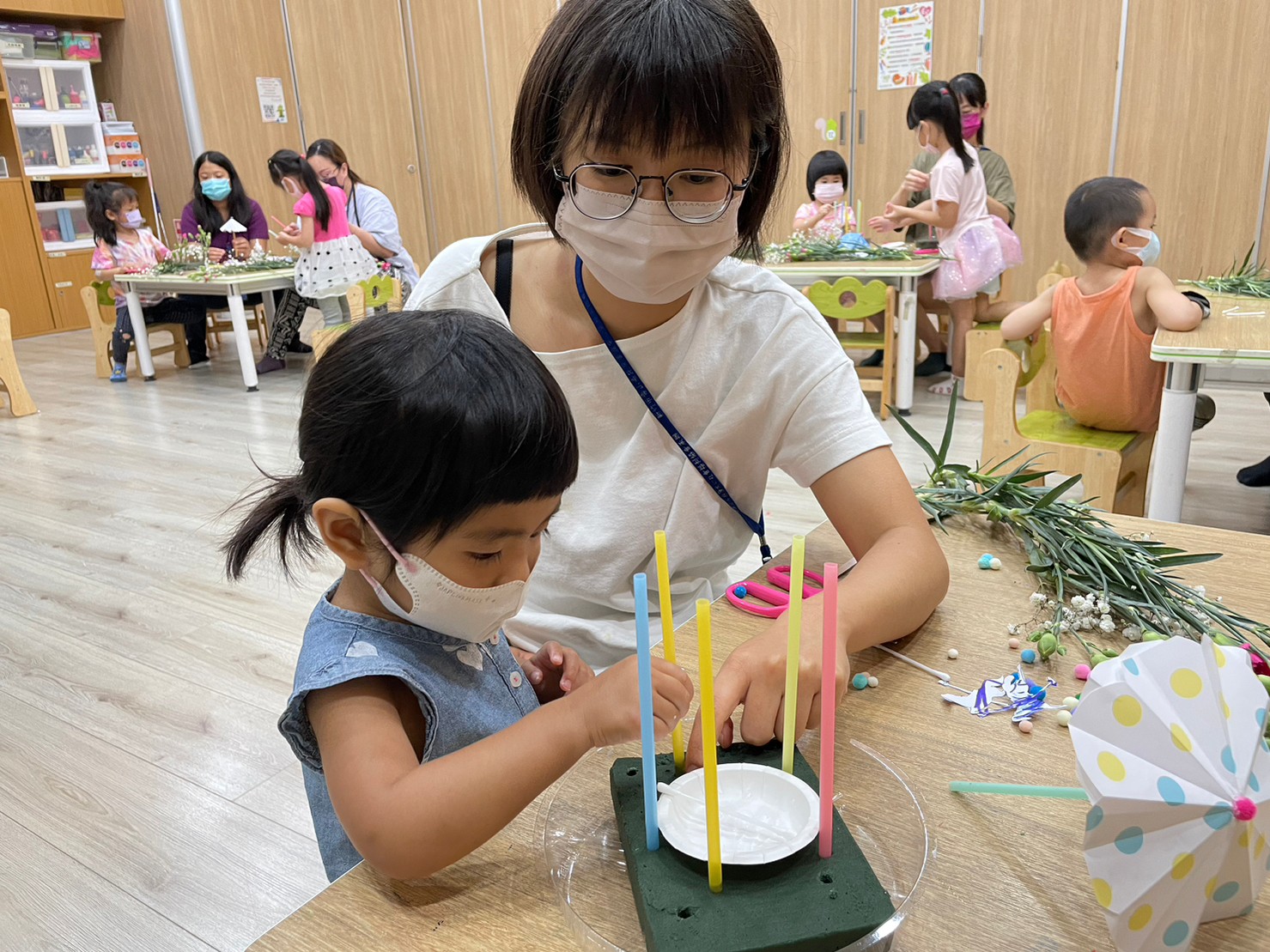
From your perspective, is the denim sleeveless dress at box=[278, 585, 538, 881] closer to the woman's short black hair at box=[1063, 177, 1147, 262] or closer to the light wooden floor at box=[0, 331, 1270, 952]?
the light wooden floor at box=[0, 331, 1270, 952]

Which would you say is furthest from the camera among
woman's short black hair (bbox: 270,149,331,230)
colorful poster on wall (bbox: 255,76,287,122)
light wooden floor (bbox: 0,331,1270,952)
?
colorful poster on wall (bbox: 255,76,287,122)

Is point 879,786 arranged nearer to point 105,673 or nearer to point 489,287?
point 489,287

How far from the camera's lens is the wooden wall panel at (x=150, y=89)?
805 cm

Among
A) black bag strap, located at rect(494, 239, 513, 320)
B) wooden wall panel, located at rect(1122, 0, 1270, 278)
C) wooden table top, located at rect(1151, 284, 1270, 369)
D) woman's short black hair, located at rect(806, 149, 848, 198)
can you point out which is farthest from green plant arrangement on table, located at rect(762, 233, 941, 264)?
black bag strap, located at rect(494, 239, 513, 320)

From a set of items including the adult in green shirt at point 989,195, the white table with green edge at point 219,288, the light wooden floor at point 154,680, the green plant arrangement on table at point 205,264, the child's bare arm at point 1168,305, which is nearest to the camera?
the light wooden floor at point 154,680

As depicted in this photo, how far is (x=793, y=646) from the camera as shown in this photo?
57 centimetres

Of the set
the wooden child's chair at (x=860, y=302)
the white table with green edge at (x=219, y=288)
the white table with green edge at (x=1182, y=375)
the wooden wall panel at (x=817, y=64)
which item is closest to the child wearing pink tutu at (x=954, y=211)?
the wooden child's chair at (x=860, y=302)

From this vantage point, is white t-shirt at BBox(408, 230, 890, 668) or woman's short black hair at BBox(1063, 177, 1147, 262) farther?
woman's short black hair at BBox(1063, 177, 1147, 262)

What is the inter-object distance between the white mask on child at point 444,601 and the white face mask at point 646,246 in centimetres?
42

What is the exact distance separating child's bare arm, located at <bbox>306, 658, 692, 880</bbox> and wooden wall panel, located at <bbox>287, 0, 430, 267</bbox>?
9181 millimetres

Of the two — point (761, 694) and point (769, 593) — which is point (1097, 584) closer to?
point (769, 593)

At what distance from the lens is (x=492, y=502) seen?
0.74 meters

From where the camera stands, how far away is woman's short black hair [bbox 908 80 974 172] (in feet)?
15.4

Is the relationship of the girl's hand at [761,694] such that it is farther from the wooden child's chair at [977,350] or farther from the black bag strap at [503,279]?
the wooden child's chair at [977,350]
